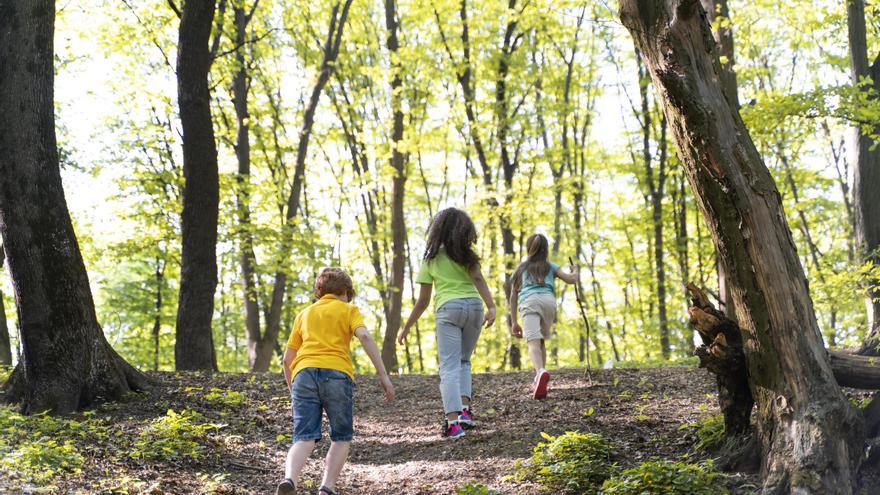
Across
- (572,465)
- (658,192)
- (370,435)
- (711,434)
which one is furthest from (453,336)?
(658,192)

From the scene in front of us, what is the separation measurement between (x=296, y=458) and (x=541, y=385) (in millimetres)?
4133

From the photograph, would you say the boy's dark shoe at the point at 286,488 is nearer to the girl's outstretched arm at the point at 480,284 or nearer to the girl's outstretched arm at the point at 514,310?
the girl's outstretched arm at the point at 480,284

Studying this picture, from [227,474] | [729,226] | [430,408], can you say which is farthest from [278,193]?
[729,226]

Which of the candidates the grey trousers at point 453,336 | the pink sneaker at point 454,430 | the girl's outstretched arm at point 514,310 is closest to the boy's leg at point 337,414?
the grey trousers at point 453,336

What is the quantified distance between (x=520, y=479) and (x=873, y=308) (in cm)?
565

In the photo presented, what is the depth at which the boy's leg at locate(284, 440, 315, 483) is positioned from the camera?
4.59 meters

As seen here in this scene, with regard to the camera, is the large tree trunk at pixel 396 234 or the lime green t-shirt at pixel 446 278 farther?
the large tree trunk at pixel 396 234

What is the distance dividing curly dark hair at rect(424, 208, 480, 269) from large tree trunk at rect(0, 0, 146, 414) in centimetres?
373

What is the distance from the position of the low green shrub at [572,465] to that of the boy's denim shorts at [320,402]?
1.36 metres

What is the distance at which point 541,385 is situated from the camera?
8.17 m

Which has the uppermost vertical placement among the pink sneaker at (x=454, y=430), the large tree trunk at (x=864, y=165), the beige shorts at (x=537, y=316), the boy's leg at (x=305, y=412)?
the large tree trunk at (x=864, y=165)

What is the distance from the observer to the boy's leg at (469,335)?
6789 millimetres

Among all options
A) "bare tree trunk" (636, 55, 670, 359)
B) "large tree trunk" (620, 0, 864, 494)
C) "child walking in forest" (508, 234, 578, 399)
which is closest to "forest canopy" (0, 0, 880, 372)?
"bare tree trunk" (636, 55, 670, 359)

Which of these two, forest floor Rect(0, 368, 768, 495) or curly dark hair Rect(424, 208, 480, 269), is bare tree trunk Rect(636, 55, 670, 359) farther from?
curly dark hair Rect(424, 208, 480, 269)
